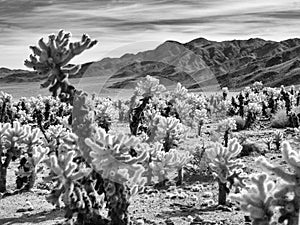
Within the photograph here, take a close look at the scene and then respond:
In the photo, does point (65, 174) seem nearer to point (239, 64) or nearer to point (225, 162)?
point (225, 162)

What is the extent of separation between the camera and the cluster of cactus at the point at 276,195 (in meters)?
3.64

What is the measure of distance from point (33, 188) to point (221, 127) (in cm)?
668

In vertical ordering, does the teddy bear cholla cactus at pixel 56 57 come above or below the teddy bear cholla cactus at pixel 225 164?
above

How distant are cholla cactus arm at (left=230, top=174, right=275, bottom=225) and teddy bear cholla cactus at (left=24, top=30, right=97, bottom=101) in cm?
240

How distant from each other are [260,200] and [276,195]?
0.45 ft

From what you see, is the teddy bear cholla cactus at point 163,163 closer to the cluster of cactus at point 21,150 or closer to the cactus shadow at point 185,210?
the cactus shadow at point 185,210

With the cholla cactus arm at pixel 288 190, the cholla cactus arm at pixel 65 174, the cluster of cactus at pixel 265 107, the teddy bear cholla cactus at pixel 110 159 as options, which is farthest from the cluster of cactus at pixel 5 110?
the cholla cactus arm at pixel 288 190

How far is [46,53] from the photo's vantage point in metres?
5.31

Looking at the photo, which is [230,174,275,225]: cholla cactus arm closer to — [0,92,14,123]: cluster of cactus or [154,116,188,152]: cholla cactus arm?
[154,116,188,152]: cholla cactus arm

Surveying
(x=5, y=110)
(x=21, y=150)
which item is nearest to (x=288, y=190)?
(x=21, y=150)

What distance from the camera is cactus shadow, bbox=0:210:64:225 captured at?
743cm

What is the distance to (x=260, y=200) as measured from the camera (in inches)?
148

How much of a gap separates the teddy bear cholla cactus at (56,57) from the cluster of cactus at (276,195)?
2407mm

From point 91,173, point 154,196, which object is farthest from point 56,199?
point 154,196
